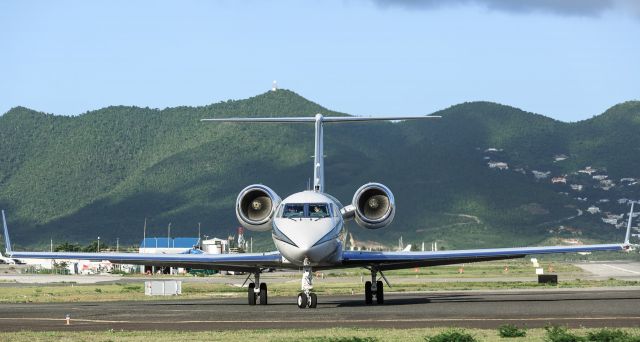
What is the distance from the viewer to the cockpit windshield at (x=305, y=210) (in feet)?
121

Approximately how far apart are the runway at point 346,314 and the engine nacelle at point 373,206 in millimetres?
2863

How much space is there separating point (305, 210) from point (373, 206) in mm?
4607

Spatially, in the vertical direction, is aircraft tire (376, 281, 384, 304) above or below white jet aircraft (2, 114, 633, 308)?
below

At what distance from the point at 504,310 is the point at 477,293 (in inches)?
606

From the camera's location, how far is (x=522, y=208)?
18525cm

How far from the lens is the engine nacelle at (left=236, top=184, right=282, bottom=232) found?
1572 inches

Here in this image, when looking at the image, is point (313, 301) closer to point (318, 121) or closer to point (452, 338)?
point (318, 121)

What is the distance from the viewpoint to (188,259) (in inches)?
1614

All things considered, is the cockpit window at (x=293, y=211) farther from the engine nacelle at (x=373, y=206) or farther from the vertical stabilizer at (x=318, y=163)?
the vertical stabilizer at (x=318, y=163)

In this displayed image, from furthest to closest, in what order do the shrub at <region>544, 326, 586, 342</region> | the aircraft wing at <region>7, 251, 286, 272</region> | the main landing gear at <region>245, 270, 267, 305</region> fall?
the main landing gear at <region>245, 270, 267, 305</region> < the aircraft wing at <region>7, 251, 286, 272</region> < the shrub at <region>544, 326, 586, 342</region>

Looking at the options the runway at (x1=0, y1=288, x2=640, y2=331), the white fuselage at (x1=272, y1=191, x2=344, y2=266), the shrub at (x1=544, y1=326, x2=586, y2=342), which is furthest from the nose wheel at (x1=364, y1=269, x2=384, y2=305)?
the shrub at (x1=544, y1=326, x2=586, y2=342)

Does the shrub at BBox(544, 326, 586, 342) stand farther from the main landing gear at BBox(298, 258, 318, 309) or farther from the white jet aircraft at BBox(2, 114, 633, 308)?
the white jet aircraft at BBox(2, 114, 633, 308)

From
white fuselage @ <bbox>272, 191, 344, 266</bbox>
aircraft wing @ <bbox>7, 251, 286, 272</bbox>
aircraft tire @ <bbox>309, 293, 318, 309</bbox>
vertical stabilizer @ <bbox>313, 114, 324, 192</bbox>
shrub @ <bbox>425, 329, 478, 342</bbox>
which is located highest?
vertical stabilizer @ <bbox>313, 114, 324, 192</bbox>

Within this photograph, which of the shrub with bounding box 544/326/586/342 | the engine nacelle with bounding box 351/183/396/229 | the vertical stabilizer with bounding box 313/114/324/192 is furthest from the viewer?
the vertical stabilizer with bounding box 313/114/324/192
